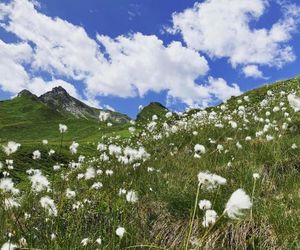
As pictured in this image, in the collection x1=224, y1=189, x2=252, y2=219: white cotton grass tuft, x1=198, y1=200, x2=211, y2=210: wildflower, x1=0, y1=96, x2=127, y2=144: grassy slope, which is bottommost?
x1=224, y1=189, x2=252, y2=219: white cotton grass tuft

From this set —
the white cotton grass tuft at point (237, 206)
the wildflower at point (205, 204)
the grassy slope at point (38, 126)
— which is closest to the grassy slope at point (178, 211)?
the wildflower at point (205, 204)

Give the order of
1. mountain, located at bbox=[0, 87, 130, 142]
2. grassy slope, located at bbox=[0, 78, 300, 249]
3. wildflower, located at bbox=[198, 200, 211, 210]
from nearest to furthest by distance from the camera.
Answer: wildflower, located at bbox=[198, 200, 211, 210] → grassy slope, located at bbox=[0, 78, 300, 249] → mountain, located at bbox=[0, 87, 130, 142]

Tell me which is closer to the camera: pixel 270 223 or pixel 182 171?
pixel 270 223

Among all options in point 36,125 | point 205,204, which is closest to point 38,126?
point 36,125

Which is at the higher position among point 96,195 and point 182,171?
point 182,171

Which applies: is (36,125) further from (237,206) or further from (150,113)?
(237,206)

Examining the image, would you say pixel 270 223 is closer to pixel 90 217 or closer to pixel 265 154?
pixel 90 217

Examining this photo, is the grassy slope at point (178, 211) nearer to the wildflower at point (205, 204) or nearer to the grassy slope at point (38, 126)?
the wildflower at point (205, 204)

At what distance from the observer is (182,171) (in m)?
8.46

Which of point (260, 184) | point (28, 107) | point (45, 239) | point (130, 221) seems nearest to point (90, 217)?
point (130, 221)

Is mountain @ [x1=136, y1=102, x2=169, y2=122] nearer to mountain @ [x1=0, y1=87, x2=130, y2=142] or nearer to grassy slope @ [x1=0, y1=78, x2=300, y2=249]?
mountain @ [x1=0, y1=87, x2=130, y2=142]

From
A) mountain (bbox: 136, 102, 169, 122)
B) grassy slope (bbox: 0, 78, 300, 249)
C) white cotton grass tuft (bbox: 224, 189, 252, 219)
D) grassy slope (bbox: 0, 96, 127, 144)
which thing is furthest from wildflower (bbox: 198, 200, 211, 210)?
grassy slope (bbox: 0, 96, 127, 144)

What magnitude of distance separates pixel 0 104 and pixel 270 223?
15947 cm

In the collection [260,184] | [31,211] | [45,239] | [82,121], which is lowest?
[45,239]
